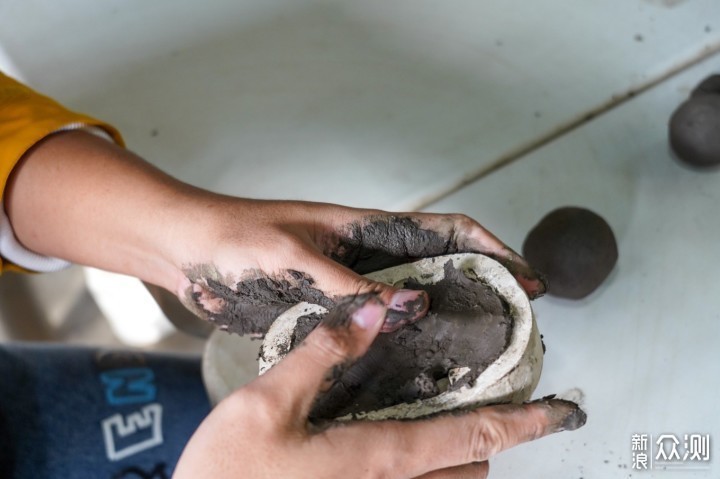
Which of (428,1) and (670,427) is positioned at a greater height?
(428,1)

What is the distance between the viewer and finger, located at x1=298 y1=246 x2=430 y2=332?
0.67m

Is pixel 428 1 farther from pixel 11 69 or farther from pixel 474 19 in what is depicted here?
pixel 11 69

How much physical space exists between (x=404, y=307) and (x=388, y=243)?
116 millimetres

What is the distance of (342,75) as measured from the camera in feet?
4.26

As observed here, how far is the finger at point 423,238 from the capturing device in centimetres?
77

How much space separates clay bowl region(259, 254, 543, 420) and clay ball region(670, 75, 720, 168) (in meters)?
0.49

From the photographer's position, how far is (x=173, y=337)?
1323 millimetres

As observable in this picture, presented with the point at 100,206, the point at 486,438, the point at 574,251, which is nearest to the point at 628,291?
the point at 574,251

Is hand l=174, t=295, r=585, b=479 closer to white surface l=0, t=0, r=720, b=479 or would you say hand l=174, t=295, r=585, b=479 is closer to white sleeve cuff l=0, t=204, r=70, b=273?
white surface l=0, t=0, r=720, b=479

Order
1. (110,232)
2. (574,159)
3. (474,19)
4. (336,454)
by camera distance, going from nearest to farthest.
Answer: (336,454) < (110,232) < (574,159) < (474,19)

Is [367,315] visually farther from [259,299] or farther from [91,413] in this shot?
[91,413]

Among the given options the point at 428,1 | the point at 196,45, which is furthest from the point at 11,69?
the point at 428,1

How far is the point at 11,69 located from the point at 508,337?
113 centimetres

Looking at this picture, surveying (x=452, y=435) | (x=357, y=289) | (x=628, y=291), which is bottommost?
(x=628, y=291)
